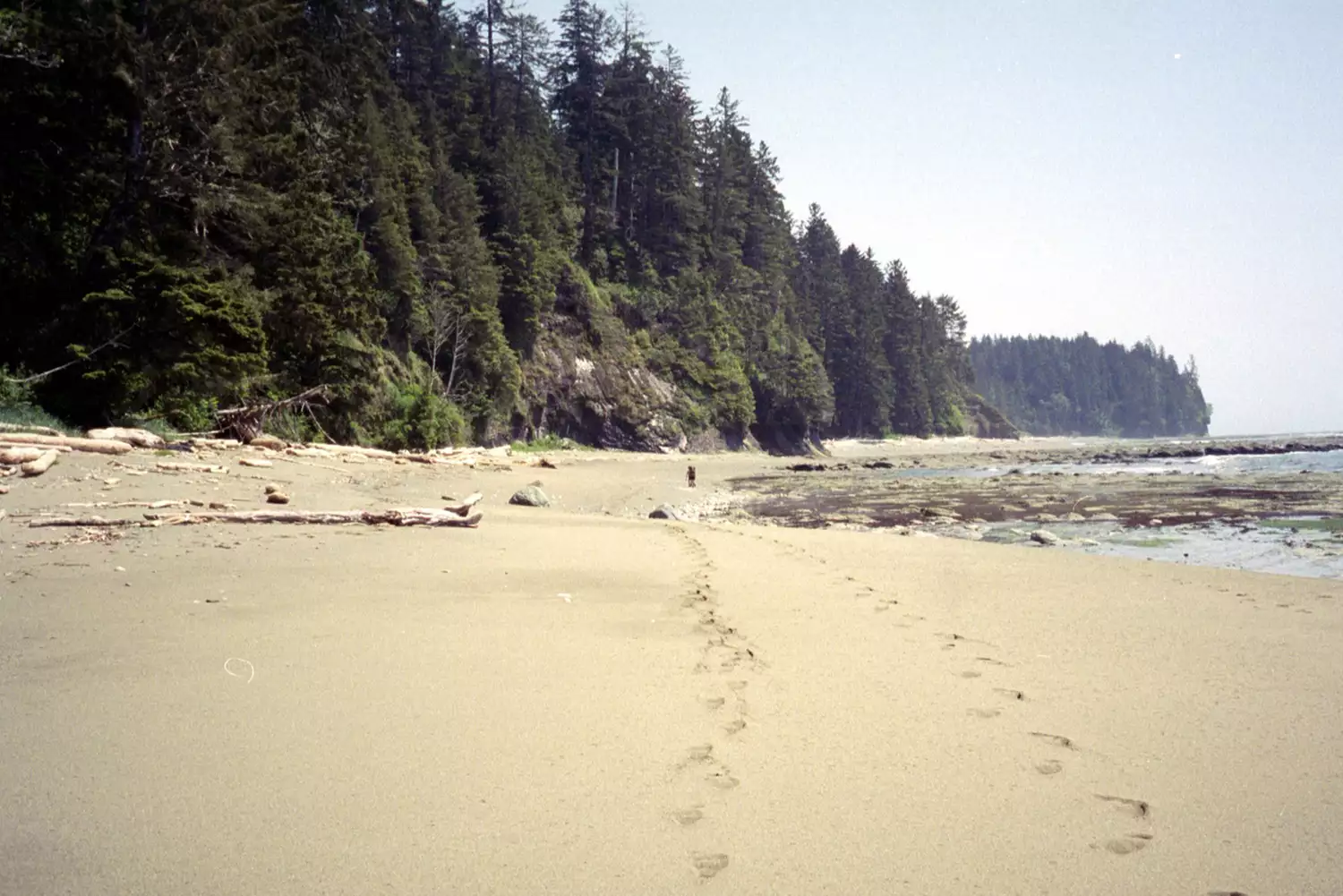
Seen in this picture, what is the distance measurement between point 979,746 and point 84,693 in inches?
129

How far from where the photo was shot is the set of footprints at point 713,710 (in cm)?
193

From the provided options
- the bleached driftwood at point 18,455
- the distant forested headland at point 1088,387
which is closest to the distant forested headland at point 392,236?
the bleached driftwood at point 18,455

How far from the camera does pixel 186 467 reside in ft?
29.5

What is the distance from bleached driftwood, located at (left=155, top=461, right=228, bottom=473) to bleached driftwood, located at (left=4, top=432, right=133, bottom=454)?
0.81 metres

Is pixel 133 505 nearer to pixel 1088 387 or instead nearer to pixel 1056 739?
pixel 1056 739

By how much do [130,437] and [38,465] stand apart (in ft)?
11.6

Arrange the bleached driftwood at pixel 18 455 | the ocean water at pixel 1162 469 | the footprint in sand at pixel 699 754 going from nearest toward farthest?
1. the footprint in sand at pixel 699 754
2. the bleached driftwood at pixel 18 455
3. the ocean water at pixel 1162 469

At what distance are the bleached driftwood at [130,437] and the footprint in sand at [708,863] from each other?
1126 centimetres

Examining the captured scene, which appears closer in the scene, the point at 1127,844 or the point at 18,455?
the point at 1127,844

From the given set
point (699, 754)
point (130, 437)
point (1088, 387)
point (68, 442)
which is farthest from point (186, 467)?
point (1088, 387)

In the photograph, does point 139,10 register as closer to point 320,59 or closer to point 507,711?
point 320,59

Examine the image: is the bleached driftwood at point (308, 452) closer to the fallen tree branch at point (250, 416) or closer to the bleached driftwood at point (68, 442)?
the fallen tree branch at point (250, 416)

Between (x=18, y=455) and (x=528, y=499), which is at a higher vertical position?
(x=18, y=455)

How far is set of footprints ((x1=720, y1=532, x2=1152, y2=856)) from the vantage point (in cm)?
195
